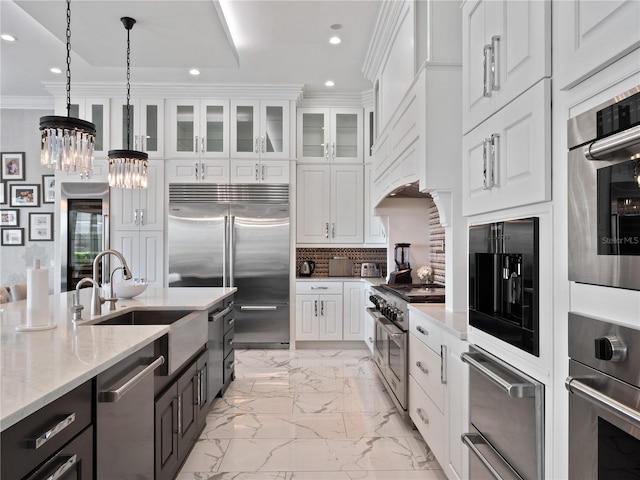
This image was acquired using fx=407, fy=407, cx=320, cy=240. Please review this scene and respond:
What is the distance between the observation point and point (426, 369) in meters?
2.36

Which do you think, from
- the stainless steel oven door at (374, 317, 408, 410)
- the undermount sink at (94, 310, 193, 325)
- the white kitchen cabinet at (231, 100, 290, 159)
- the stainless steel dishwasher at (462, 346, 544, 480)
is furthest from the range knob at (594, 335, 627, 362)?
the white kitchen cabinet at (231, 100, 290, 159)

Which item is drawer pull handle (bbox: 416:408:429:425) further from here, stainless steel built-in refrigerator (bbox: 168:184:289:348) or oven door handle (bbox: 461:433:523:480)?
stainless steel built-in refrigerator (bbox: 168:184:289:348)

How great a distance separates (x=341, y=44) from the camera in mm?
3873

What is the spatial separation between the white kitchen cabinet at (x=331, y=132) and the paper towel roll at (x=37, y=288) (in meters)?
3.88

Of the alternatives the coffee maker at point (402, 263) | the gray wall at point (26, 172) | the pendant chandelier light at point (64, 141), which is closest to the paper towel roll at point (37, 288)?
the pendant chandelier light at point (64, 141)

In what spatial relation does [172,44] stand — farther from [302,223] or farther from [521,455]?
[521,455]

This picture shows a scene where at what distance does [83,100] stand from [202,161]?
1582 millimetres

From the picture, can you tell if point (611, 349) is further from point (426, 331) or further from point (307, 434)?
point (307, 434)

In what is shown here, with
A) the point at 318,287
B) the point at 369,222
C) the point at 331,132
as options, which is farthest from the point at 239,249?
the point at 331,132

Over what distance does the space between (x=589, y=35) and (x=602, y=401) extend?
0.88m

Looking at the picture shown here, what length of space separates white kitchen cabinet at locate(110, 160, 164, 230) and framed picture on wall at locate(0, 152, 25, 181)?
1.45 m

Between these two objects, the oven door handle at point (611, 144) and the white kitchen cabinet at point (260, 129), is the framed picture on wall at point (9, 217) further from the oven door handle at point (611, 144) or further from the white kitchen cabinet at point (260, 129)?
the oven door handle at point (611, 144)


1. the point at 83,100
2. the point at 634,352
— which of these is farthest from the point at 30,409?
the point at 83,100

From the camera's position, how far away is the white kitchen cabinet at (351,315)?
4996 millimetres
